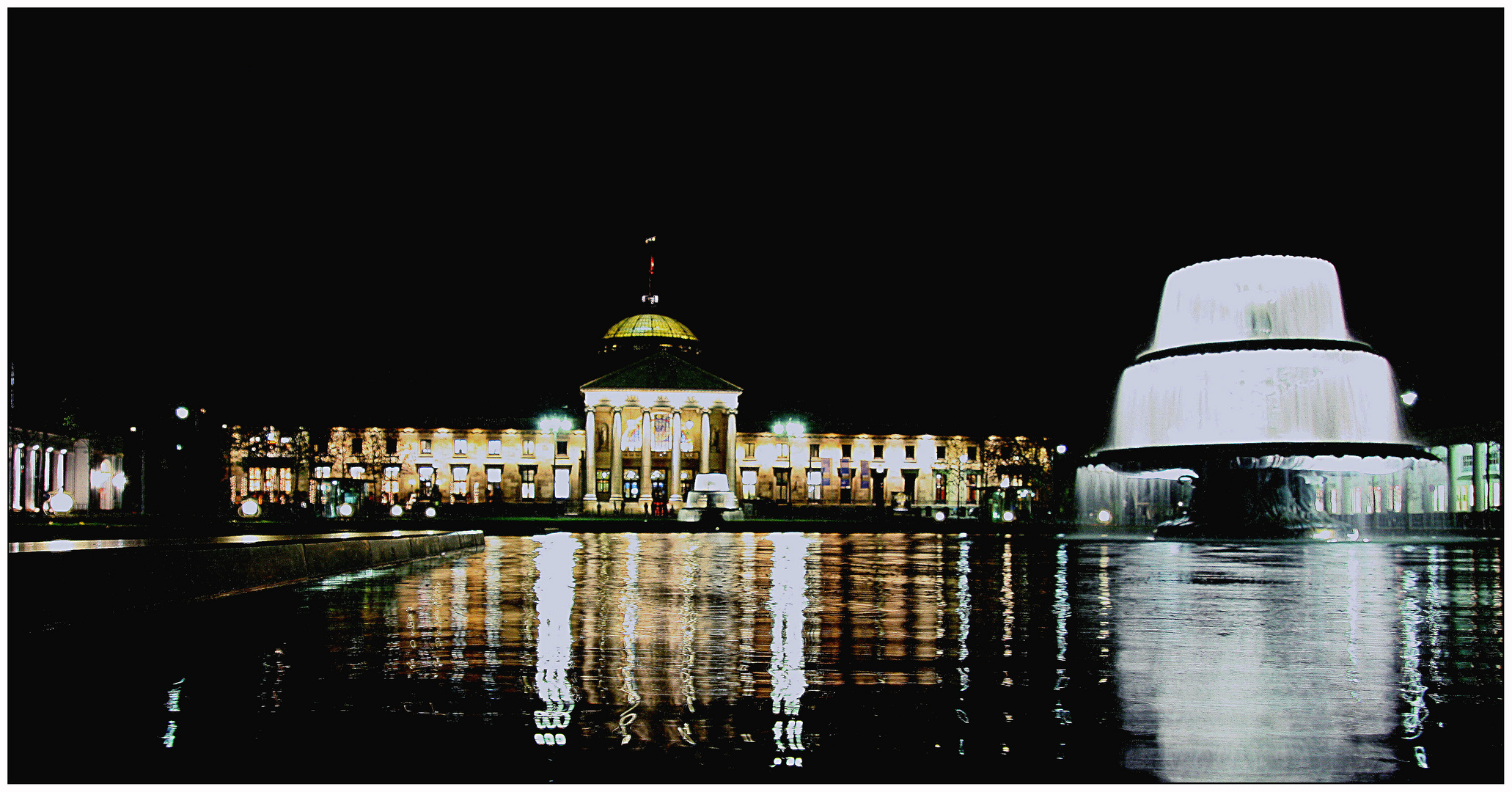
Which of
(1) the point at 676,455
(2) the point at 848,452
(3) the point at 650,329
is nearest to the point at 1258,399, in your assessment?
(1) the point at 676,455

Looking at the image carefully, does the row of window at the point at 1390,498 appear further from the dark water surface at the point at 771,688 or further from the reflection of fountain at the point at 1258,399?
the dark water surface at the point at 771,688

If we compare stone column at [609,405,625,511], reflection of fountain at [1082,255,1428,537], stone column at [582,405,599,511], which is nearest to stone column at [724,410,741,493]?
stone column at [609,405,625,511]

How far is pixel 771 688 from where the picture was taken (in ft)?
24.9

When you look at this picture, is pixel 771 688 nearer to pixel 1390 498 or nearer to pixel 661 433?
pixel 1390 498

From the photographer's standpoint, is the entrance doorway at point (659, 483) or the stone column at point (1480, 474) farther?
the entrance doorway at point (659, 483)

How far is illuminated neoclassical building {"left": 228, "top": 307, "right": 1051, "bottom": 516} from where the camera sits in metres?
111

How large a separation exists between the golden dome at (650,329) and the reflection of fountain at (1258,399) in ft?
332

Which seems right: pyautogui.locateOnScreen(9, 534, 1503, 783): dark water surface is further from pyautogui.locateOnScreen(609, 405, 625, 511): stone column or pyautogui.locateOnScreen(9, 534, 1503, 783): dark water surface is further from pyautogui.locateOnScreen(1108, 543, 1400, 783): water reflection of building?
pyautogui.locateOnScreen(609, 405, 625, 511): stone column

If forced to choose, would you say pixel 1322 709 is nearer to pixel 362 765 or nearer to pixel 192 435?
pixel 362 765

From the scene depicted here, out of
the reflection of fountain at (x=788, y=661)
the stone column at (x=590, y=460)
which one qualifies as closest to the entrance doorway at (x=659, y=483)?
the stone column at (x=590, y=460)

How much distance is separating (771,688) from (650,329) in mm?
126556

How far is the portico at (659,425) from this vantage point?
111 m

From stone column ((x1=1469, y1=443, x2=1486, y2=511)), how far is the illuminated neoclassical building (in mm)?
39466

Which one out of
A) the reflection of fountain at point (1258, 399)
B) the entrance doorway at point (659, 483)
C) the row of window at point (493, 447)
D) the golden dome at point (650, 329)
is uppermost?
the golden dome at point (650, 329)
